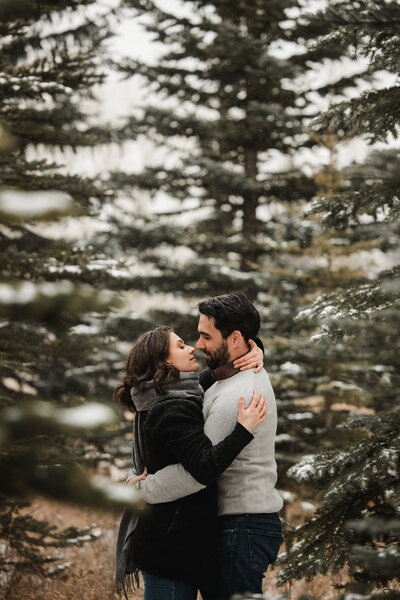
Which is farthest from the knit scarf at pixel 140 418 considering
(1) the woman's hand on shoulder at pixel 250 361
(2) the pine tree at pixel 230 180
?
(2) the pine tree at pixel 230 180

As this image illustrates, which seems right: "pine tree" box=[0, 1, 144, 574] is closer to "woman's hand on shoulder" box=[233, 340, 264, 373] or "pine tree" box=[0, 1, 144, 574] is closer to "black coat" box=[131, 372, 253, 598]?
"black coat" box=[131, 372, 253, 598]

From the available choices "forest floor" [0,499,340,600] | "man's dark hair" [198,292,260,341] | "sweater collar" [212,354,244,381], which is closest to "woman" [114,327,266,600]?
"sweater collar" [212,354,244,381]

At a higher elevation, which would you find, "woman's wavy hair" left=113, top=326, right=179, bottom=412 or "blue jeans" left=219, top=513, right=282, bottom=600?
"woman's wavy hair" left=113, top=326, right=179, bottom=412

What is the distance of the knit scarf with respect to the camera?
270cm

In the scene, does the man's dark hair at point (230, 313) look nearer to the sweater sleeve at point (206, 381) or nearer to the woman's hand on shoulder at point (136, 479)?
the sweater sleeve at point (206, 381)

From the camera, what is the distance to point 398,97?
134 inches

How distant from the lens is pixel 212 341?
2.81 metres

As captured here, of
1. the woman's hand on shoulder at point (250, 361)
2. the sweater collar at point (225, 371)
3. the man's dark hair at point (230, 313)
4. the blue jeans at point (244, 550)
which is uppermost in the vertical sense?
the man's dark hair at point (230, 313)

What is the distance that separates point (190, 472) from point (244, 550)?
1.66ft

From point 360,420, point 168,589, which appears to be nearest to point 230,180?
point 360,420

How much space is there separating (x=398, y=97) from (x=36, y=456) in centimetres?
340

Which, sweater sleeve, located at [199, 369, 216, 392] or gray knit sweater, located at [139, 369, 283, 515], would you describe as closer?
gray knit sweater, located at [139, 369, 283, 515]

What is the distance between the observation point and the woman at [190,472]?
8.10 ft

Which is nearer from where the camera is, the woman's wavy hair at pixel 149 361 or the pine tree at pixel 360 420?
the woman's wavy hair at pixel 149 361
